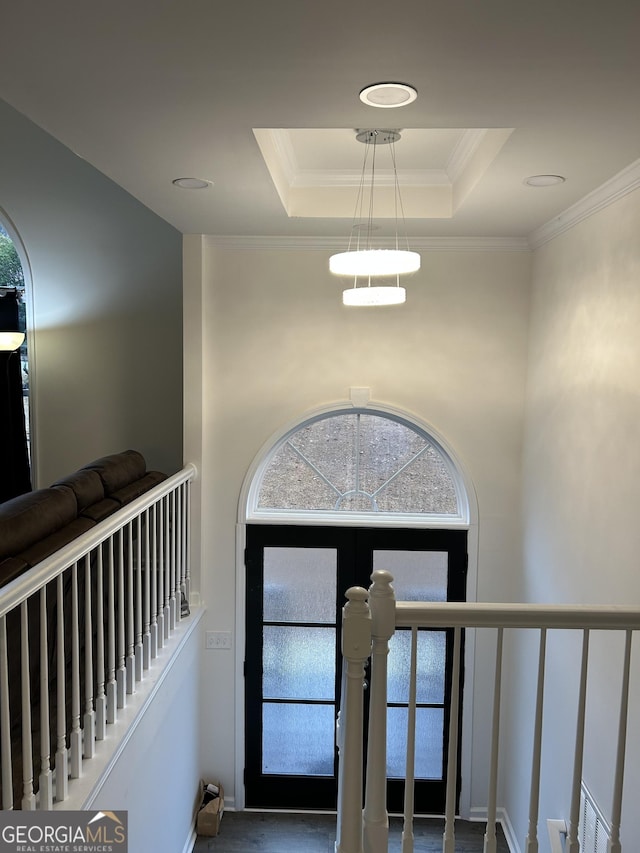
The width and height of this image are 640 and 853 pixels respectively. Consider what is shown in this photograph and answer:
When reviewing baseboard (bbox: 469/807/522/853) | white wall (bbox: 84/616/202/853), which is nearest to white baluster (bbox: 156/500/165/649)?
white wall (bbox: 84/616/202/853)

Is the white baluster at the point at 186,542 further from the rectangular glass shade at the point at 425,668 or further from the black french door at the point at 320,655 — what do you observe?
the rectangular glass shade at the point at 425,668

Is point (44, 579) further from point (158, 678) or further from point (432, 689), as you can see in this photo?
point (432, 689)

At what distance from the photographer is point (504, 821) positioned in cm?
439

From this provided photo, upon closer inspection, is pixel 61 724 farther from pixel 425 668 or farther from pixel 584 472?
pixel 425 668

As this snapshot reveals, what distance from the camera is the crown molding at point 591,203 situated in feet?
8.92

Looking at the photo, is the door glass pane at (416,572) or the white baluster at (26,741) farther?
the door glass pane at (416,572)

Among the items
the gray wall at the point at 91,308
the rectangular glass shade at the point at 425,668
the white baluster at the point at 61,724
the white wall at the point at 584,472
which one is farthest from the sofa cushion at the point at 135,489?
the white wall at the point at 584,472

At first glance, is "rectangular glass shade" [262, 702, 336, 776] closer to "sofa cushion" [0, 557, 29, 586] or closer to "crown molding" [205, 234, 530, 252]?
"sofa cushion" [0, 557, 29, 586]

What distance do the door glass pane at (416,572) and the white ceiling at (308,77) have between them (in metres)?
2.54

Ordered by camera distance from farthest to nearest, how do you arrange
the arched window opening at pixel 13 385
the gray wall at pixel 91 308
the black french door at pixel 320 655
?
the arched window opening at pixel 13 385 < the gray wall at pixel 91 308 < the black french door at pixel 320 655

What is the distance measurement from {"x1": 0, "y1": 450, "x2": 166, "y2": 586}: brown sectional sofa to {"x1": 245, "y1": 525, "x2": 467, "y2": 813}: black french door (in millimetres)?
1112

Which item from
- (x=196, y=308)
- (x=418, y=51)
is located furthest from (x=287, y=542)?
(x=418, y=51)

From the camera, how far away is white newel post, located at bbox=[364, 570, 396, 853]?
1.72 meters

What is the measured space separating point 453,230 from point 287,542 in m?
2.33
